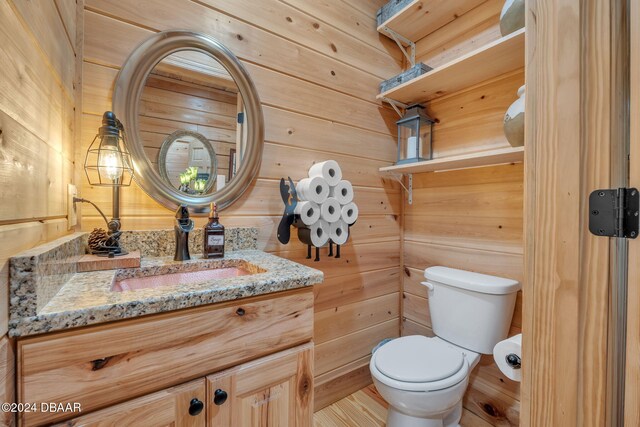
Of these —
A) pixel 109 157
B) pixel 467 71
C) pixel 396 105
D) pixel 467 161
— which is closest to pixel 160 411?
pixel 109 157

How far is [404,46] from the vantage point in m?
1.95

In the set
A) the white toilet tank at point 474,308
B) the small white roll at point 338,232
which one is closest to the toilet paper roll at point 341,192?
the small white roll at point 338,232

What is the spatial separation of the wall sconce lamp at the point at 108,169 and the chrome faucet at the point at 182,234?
17cm

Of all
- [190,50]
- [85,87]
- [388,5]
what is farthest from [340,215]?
[388,5]

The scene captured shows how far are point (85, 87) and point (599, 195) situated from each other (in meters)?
1.48

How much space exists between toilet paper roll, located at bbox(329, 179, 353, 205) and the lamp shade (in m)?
0.84

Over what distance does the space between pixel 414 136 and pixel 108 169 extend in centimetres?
150

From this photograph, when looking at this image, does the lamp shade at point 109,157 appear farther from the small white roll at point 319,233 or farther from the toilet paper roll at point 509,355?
the toilet paper roll at point 509,355

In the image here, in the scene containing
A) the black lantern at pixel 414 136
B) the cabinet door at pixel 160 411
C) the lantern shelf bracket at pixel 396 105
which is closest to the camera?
the cabinet door at pixel 160 411

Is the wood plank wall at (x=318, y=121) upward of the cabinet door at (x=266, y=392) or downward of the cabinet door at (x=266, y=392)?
upward

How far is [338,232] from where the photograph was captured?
147 cm

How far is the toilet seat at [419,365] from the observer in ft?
3.62

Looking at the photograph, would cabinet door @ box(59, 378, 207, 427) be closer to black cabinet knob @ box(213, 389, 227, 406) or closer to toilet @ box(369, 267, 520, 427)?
black cabinet knob @ box(213, 389, 227, 406)

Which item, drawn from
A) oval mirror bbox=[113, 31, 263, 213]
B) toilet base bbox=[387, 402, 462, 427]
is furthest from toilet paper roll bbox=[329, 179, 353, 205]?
toilet base bbox=[387, 402, 462, 427]
